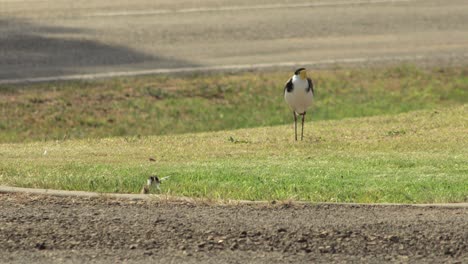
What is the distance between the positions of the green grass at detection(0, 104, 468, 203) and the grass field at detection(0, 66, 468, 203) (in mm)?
15

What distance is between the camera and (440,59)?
19.7 meters

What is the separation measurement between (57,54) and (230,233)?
40.8ft

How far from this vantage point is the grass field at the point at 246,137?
9.66m

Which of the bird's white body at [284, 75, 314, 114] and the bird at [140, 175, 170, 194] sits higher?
the bird's white body at [284, 75, 314, 114]

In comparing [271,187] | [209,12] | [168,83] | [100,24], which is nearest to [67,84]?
[168,83]

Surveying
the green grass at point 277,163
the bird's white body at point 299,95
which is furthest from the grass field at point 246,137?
the bird's white body at point 299,95

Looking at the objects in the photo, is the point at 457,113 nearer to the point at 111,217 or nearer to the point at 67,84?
the point at 67,84

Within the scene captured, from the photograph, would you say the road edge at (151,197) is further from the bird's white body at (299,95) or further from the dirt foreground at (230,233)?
the bird's white body at (299,95)

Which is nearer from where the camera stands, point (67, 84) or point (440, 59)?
point (67, 84)

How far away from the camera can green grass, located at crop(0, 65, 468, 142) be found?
1577 centimetres

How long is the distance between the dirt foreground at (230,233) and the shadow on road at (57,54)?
10258 mm

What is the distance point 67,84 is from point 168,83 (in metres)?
1.44

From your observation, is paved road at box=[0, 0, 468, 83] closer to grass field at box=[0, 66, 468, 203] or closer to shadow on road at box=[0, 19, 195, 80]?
shadow on road at box=[0, 19, 195, 80]

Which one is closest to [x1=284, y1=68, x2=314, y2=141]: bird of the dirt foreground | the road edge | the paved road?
the road edge
